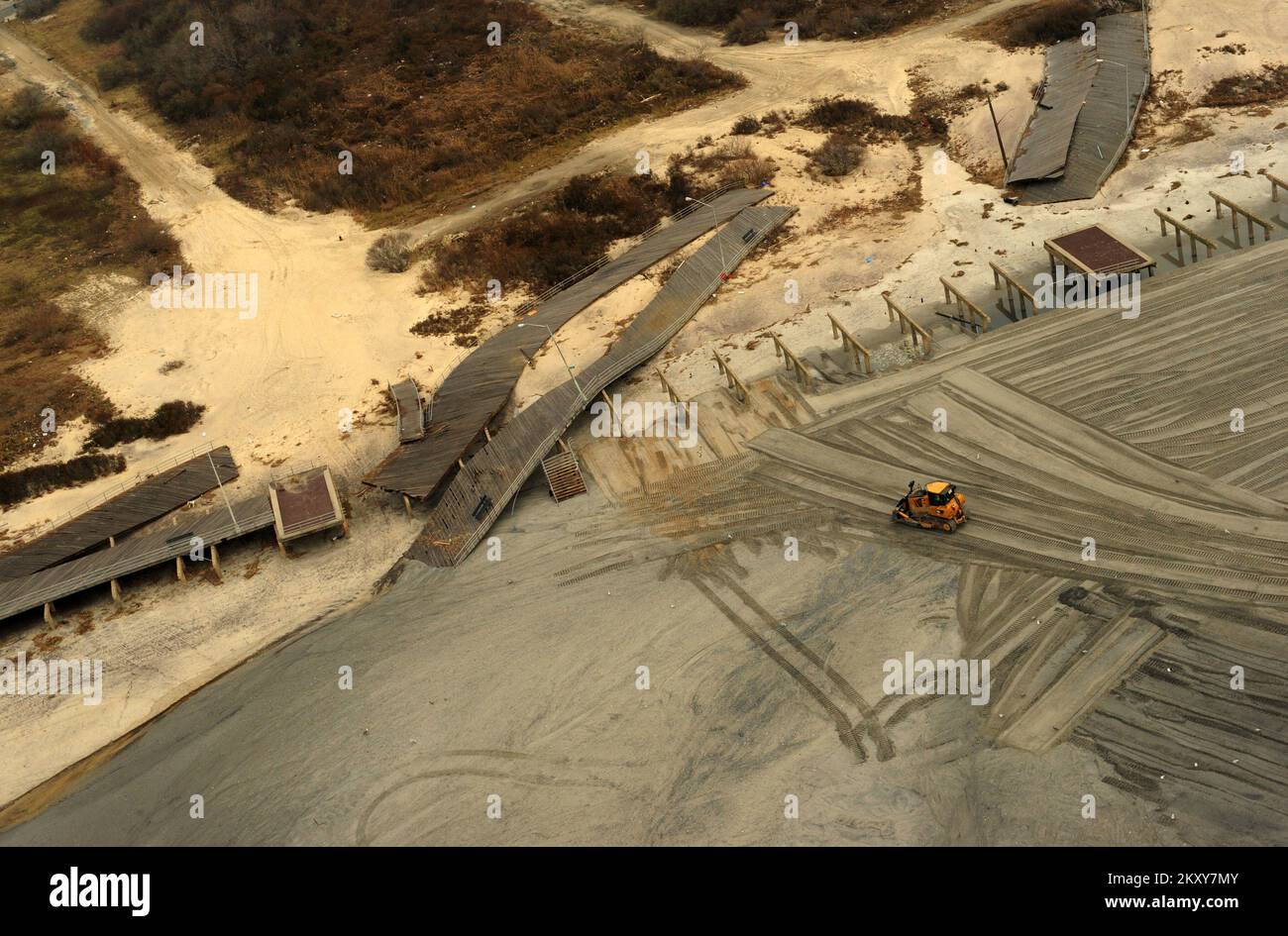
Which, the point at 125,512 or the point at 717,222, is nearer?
the point at 125,512

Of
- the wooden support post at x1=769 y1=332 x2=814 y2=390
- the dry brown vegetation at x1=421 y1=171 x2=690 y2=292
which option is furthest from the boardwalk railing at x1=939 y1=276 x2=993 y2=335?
the dry brown vegetation at x1=421 y1=171 x2=690 y2=292

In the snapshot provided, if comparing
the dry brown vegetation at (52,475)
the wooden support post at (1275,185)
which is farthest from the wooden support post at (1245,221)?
the dry brown vegetation at (52,475)

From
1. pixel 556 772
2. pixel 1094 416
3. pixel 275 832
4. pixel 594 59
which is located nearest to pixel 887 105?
pixel 594 59

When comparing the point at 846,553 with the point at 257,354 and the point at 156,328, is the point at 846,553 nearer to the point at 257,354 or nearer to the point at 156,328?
the point at 257,354

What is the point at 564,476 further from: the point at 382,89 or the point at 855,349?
the point at 382,89
